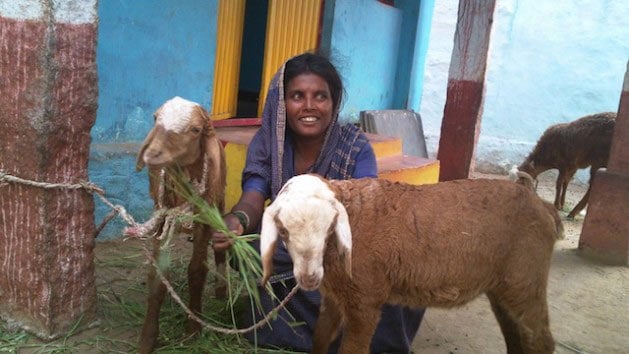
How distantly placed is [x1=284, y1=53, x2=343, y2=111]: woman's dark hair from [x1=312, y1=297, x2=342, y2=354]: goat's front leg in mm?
1289

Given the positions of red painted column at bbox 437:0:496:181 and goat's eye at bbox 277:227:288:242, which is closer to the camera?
goat's eye at bbox 277:227:288:242

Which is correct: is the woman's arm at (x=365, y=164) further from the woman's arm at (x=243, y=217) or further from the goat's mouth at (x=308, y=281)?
the goat's mouth at (x=308, y=281)

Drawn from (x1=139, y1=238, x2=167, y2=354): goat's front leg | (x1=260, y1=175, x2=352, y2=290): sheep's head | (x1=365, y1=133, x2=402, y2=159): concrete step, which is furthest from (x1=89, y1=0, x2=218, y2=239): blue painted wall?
(x1=260, y1=175, x2=352, y2=290): sheep's head

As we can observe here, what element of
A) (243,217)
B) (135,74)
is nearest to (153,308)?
(243,217)

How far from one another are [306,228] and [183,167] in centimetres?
110

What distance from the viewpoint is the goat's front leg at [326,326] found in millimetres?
3227

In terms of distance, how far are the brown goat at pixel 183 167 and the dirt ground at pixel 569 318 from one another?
67.9 inches

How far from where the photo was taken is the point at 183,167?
316 cm

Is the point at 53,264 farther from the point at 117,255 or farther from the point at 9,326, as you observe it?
the point at 117,255

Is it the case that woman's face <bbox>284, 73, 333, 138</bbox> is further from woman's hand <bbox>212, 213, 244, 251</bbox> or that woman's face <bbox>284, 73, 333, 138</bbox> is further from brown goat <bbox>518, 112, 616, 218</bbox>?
brown goat <bbox>518, 112, 616, 218</bbox>

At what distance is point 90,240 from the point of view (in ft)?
11.9

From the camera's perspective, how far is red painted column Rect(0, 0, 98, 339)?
126 inches

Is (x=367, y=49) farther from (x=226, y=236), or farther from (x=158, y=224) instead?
(x=226, y=236)

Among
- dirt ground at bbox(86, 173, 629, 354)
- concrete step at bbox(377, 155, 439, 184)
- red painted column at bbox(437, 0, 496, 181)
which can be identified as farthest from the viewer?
red painted column at bbox(437, 0, 496, 181)
